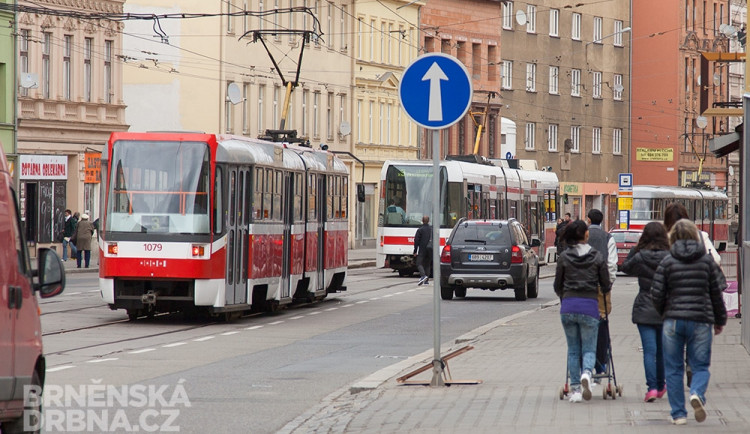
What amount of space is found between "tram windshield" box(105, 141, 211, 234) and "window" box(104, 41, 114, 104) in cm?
3095

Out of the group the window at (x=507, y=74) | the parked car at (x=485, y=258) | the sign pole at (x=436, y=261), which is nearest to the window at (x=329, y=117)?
the window at (x=507, y=74)

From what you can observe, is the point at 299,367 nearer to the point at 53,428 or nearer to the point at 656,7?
the point at 53,428

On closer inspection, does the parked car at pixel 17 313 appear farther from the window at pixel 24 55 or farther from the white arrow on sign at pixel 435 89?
the window at pixel 24 55

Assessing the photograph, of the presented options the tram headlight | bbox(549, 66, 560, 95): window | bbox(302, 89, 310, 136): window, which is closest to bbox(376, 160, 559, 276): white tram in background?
the tram headlight

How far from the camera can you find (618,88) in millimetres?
100500

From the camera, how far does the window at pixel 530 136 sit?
91438mm

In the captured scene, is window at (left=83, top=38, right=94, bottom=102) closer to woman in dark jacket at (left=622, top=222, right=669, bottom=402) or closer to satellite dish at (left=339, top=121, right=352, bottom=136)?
satellite dish at (left=339, top=121, right=352, bottom=136)

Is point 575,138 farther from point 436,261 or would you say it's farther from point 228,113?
point 436,261

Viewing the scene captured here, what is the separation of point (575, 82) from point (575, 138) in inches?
131

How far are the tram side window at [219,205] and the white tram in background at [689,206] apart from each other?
3997 cm

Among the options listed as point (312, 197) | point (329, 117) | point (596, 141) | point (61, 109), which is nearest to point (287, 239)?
point (312, 197)

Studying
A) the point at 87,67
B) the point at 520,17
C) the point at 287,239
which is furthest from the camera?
the point at 520,17

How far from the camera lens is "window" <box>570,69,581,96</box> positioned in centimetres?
9606

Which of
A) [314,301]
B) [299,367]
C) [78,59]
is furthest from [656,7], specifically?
[299,367]
